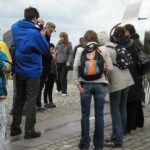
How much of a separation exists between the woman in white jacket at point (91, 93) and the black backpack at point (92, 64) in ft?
0.24

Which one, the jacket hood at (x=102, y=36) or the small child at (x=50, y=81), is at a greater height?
the jacket hood at (x=102, y=36)

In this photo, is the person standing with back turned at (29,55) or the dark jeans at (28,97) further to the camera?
the dark jeans at (28,97)

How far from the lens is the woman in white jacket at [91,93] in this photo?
5.79 metres

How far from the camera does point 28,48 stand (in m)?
6.64

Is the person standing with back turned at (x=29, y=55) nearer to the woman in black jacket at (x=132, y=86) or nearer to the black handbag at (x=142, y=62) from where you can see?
the woman in black jacket at (x=132, y=86)

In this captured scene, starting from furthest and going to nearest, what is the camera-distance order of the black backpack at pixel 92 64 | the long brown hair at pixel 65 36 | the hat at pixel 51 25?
1. the long brown hair at pixel 65 36
2. the hat at pixel 51 25
3. the black backpack at pixel 92 64

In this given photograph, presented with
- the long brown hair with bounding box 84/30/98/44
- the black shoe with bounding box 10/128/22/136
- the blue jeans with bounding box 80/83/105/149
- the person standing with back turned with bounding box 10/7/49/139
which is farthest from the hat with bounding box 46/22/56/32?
the blue jeans with bounding box 80/83/105/149

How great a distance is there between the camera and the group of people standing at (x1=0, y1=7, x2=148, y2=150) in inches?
231

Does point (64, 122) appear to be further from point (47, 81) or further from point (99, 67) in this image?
point (99, 67)

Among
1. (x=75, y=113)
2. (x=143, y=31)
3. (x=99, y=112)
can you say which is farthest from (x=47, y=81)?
(x=99, y=112)

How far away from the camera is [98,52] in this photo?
5.82 metres

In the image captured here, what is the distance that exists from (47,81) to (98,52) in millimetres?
4450

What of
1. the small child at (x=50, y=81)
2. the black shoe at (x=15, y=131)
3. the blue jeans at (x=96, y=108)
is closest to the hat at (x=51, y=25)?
the small child at (x=50, y=81)

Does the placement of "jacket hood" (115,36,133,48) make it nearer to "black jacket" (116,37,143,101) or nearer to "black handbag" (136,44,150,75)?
"black jacket" (116,37,143,101)
